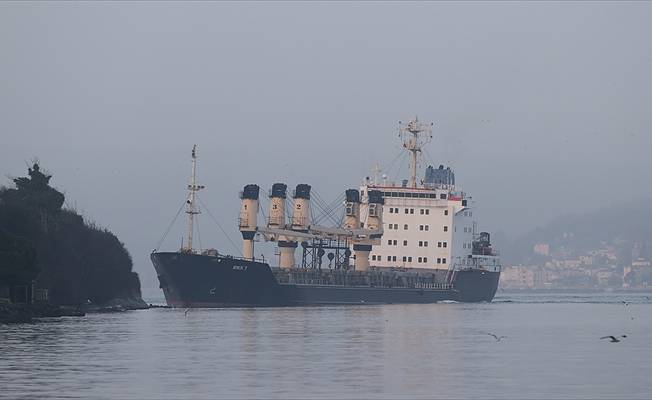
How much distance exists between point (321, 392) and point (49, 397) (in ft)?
24.9

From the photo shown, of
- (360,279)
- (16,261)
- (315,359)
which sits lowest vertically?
(315,359)

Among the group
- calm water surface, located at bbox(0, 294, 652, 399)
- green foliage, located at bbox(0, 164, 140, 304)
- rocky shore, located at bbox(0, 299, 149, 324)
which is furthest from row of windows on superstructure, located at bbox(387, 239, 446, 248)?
calm water surface, located at bbox(0, 294, 652, 399)

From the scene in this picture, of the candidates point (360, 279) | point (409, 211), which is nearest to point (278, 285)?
point (360, 279)

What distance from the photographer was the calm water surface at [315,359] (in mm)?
41531

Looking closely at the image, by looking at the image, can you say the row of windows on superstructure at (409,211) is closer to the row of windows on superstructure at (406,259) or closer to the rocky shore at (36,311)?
the row of windows on superstructure at (406,259)

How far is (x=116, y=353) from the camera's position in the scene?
5500 cm

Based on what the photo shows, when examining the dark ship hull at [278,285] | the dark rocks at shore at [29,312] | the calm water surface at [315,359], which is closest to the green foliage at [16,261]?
the dark rocks at shore at [29,312]

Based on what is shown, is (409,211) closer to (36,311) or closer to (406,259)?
(406,259)

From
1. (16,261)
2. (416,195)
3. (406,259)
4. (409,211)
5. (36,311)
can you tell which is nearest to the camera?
(16,261)

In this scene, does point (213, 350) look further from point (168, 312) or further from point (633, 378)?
point (168, 312)

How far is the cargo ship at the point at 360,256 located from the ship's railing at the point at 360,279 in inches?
4.1

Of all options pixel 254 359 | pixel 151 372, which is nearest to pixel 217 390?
pixel 151 372

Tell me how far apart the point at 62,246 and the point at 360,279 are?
3000cm

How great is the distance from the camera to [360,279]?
119 meters
